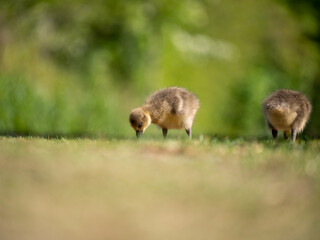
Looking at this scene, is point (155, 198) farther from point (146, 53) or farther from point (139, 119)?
point (146, 53)

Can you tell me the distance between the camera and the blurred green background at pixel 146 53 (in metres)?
20.3

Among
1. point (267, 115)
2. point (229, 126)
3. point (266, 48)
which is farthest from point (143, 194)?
point (266, 48)

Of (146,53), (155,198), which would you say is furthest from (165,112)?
(146,53)

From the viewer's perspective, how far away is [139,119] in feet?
27.6

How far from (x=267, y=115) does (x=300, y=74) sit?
14.7 meters

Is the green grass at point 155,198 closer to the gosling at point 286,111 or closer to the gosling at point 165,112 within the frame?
the gosling at point 286,111

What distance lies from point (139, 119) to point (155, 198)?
3.74 metres

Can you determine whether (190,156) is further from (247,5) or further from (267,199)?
(247,5)

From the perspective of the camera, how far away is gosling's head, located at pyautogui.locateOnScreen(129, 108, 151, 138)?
8.40 m

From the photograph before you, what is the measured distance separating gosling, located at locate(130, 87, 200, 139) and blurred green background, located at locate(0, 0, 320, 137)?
840cm

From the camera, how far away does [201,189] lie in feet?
16.1

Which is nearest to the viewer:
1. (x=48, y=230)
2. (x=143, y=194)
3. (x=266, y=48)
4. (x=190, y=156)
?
(x=48, y=230)

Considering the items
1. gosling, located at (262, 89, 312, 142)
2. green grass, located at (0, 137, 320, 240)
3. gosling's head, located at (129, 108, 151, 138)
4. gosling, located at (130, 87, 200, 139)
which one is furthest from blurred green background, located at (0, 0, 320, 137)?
green grass, located at (0, 137, 320, 240)

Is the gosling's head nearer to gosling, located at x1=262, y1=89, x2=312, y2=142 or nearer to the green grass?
gosling, located at x1=262, y1=89, x2=312, y2=142
